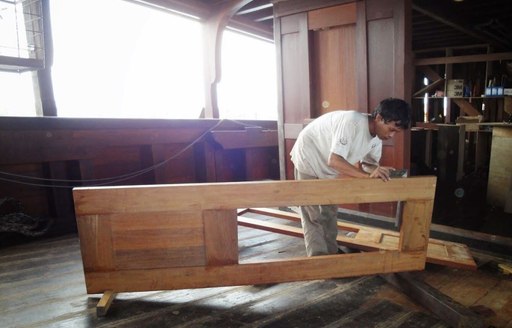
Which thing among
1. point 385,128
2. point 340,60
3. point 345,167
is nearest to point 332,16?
point 340,60

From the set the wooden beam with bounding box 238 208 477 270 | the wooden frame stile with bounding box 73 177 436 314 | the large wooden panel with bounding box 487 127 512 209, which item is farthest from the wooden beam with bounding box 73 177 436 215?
the large wooden panel with bounding box 487 127 512 209

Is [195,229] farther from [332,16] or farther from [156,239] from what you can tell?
[332,16]

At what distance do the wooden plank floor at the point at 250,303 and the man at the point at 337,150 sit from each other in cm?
43

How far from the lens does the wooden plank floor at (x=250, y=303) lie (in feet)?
7.13

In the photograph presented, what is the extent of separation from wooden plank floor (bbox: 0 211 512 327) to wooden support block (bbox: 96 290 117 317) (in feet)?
0.14

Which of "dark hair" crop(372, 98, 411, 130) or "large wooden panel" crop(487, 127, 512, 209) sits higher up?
"dark hair" crop(372, 98, 411, 130)

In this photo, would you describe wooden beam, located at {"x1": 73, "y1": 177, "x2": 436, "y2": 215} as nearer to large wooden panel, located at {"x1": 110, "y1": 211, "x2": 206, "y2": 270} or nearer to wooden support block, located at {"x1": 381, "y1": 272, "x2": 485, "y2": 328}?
large wooden panel, located at {"x1": 110, "y1": 211, "x2": 206, "y2": 270}

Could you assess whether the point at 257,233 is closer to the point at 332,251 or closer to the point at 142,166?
the point at 332,251

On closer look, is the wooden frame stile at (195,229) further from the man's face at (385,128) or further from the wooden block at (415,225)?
the man's face at (385,128)

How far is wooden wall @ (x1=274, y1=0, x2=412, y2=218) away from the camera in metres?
3.69

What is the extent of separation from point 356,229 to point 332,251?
2.16ft

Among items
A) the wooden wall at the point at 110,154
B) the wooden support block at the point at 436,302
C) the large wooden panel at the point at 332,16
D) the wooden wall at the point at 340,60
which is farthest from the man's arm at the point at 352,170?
the wooden wall at the point at 110,154

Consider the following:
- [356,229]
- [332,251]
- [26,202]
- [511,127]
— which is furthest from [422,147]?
[26,202]

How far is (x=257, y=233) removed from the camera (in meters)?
3.99
